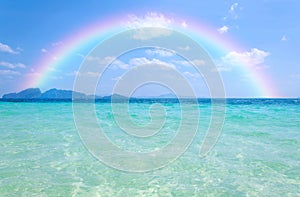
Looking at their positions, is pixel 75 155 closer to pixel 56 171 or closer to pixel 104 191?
pixel 56 171

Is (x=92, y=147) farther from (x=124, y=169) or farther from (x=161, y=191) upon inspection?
(x=161, y=191)

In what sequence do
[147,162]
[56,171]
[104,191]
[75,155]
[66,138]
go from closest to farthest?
1. [104,191]
2. [56,171]
3. [147,162]
4. [75,155]
5. [66,138]

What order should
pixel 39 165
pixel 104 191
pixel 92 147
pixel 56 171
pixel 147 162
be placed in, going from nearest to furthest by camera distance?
pixel 104 191 → pixel 56 171 → pixel 39 165 → pixel 147 162 → pixel 92 147

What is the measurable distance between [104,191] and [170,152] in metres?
3.66

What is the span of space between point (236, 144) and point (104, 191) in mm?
6322

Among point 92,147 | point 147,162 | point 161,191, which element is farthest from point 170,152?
point 161,191

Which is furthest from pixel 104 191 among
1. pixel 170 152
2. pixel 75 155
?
pixel 170 152

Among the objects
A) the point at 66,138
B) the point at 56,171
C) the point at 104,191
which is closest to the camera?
the point at 104,191

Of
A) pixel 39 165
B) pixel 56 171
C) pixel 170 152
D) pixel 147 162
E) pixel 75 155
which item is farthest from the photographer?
pixel 170 152

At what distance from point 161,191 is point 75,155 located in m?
3.70

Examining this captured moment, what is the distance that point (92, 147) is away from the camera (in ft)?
30.2

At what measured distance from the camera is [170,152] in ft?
28.2

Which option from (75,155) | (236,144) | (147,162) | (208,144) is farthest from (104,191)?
(236,144)

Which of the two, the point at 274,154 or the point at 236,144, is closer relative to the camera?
the point at 274,154
